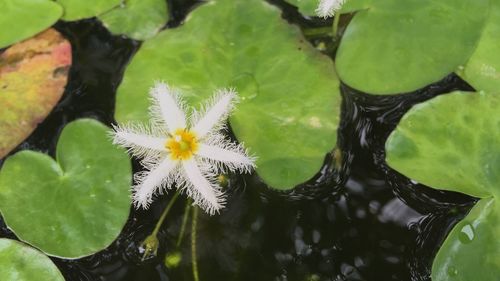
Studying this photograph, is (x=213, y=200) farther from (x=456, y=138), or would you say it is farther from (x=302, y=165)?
(x=456, y=138)

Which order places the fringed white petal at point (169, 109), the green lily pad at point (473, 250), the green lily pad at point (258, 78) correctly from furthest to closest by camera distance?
the green lily pad at point (258, 78) < the fringed white petal at point (169, 109) < the green lily pad at point (473, 250)

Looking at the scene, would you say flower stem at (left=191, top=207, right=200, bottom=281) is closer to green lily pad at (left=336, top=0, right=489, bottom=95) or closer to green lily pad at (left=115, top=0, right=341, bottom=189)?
green lily pad at (left=115, top=0, right=341, bottom=189)

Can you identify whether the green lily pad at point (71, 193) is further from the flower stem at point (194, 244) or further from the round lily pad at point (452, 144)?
the round lily pad at point (452, 144)

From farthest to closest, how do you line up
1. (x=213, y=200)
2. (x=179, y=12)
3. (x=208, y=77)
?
(x=179, y=12) → (x=208, y=77) → (x=213, y=200)

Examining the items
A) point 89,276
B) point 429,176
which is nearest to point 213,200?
point 89,276

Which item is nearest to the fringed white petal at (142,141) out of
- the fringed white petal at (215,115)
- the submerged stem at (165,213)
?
the fringed white petal at (215,115)
